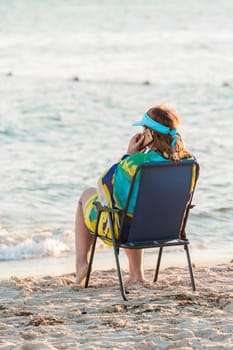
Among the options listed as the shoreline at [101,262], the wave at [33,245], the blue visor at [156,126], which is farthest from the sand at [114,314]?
the wave at [33,245]

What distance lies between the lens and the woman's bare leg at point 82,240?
6125 mm

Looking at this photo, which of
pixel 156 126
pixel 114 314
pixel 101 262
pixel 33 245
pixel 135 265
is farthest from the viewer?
pixel 33 245

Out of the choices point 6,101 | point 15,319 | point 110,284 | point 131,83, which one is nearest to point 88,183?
point 110,284

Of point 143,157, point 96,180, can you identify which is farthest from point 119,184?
point 96,180

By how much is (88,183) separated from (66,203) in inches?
39.3

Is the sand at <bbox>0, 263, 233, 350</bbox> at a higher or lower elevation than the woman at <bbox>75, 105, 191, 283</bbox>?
lower

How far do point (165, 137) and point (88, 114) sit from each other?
1164 cm

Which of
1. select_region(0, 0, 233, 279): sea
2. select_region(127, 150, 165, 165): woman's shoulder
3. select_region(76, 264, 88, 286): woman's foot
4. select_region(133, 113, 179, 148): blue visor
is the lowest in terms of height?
select_region(0, 0, 233, 279): sea

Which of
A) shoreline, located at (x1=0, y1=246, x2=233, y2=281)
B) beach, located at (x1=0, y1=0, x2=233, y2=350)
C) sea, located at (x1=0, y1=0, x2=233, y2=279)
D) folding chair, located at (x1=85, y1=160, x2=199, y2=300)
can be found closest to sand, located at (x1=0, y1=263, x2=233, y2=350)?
beach, located at (x1=0, y1=0, x2=233, y2=350)

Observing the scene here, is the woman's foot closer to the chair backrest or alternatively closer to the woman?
the woman

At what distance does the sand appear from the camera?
189 inches

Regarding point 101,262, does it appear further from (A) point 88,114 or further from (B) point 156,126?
(A) point 88,114

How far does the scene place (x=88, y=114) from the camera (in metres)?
17.2

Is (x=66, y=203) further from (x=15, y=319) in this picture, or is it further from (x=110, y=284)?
(x=15, y=319)
